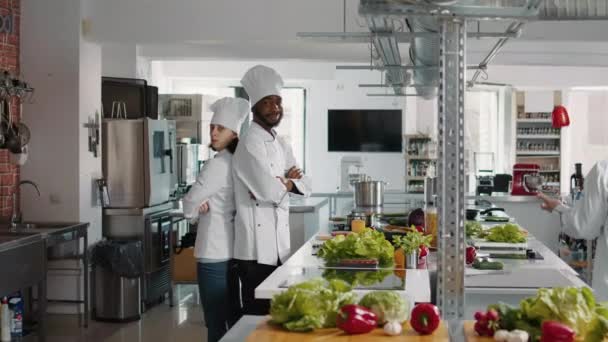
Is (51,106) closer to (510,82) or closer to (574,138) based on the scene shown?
(510,82)

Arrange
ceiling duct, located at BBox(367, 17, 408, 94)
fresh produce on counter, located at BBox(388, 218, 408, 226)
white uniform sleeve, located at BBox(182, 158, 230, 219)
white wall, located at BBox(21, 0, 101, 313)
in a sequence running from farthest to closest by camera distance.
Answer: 1. white wall, located at BBox(21, 0, 101, 313)
2. fresh produce on counter, located at BBox(388, 218, 408, 226)
3. white uniform sleeve, located at BBox(182, 158, 230, 219)
4. ceiling duct, located at BBox(367, 17, 408, 94)

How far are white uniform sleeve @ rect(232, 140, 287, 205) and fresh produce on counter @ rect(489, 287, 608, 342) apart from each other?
2173 mm

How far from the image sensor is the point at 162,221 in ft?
25.2

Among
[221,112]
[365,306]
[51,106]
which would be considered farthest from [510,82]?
[365,306]

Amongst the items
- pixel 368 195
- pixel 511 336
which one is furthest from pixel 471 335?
pixel 368 195

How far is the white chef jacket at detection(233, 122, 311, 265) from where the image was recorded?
4.49 meters

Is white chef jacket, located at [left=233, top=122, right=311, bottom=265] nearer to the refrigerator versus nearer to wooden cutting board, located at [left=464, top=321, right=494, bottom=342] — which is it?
wooden cutting board, located at [left=464, top=321, right=494, bottom=342]

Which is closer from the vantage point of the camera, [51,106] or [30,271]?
[30,271]

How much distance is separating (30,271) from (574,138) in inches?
453

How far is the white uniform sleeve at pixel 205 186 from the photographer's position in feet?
15.0

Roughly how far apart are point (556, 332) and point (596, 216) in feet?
8.11

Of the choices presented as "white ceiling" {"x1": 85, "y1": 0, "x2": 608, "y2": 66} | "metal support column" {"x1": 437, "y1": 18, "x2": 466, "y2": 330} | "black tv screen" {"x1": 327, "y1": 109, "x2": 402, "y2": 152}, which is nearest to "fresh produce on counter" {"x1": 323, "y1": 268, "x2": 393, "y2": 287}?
"metal support column" {"x1": 437, "y1": 18, "x2": 466, "y2": 330}

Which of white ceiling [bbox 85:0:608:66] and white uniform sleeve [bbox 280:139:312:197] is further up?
white ceiling [bbox 85:0:608:66]

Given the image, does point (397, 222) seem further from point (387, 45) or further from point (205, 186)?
point (205, 186)
